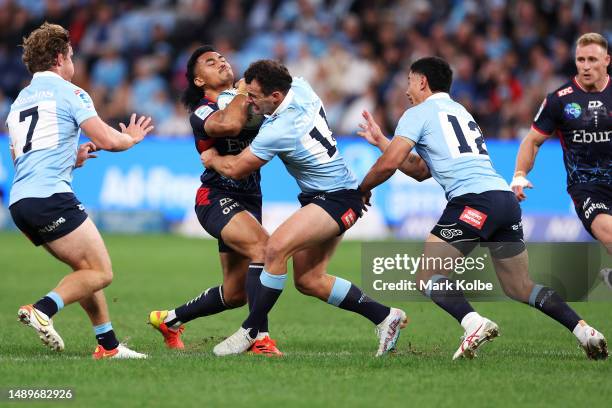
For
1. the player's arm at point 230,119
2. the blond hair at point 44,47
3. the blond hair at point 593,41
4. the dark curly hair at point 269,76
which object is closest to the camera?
the blond hair at point 44,47

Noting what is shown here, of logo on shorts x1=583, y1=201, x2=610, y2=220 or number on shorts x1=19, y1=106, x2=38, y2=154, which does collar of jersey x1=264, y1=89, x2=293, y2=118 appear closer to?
number on shorts x1=19, y1=106, x2=38, y2=154

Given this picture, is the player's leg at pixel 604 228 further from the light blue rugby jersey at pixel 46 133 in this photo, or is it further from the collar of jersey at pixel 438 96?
the light blue rugby jersey at pixel 46 133

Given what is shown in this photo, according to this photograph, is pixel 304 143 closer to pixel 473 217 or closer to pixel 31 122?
pixel 473 217

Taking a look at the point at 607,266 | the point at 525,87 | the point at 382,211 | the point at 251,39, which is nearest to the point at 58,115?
the point at 607,266

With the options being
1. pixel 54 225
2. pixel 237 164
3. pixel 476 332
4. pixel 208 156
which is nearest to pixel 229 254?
pixel 208 156

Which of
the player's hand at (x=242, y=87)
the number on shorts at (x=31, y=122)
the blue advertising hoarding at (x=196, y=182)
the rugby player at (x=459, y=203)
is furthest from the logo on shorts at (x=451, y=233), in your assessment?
the blue advertising hoarding at (x=196, y=182)

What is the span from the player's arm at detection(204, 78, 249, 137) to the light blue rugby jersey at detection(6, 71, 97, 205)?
3.35 ft

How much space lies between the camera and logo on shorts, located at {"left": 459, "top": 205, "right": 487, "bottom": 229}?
811cm

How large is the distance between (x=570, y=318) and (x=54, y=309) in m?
4.00

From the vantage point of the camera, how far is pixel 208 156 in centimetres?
866

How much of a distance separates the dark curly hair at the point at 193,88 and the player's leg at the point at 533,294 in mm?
2943

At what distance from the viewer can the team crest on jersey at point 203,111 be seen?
870cm

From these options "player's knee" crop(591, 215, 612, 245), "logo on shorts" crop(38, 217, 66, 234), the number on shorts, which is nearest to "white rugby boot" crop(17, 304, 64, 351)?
"logo on shorts" crop(38, 217, 66, 234)

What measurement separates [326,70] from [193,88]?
12.3 metres
